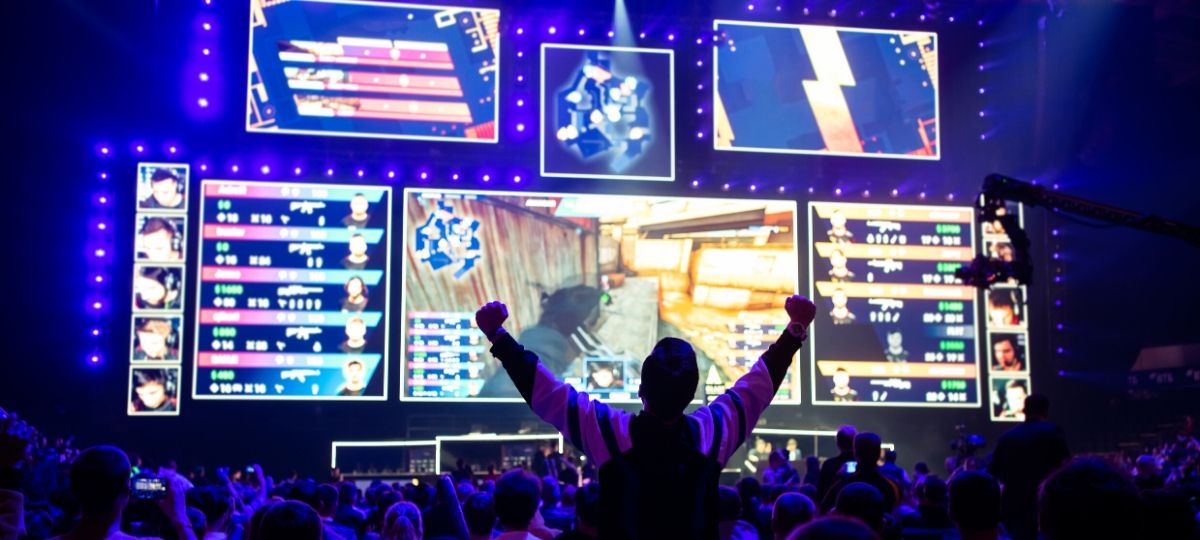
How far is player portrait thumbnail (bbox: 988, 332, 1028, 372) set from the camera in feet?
54.4

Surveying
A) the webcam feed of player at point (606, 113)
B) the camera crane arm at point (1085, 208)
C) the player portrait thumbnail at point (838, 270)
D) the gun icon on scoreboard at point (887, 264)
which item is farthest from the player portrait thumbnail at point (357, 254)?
the camera crane arm at point (1085, 208)

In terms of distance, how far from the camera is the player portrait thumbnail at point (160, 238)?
14.9 m

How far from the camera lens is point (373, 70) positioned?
15820mm

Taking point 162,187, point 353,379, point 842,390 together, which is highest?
point 162,187

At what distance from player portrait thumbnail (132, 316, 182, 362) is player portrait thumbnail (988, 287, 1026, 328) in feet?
39.1

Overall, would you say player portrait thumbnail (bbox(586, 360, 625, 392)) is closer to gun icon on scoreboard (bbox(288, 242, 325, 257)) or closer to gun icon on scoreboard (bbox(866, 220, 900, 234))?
gun icon on scoreboard (bbox(288, 242, 325, 257))

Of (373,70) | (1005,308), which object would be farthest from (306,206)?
(1005,308)

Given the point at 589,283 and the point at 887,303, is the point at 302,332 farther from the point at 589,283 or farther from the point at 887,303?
the point at 887,303

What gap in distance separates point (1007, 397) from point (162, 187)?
12.7 m

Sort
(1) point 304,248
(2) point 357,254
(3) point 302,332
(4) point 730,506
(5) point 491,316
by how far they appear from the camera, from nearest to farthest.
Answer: (5) point 491,316 < (4) point 730,506 < (3) point 302,332 < (1) point 304,248 < (2) point 357,254

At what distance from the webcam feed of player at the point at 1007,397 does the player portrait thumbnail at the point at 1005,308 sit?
841 mm

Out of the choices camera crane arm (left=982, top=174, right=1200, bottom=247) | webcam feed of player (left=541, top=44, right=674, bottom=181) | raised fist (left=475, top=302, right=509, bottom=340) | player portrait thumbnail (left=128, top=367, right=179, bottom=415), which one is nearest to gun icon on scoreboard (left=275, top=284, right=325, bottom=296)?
player portrait thumbnail (left=128, top=367, right=179, bottom=415)

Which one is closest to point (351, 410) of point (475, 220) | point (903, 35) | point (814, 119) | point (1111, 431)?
point (475, 220)

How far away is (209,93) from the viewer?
51.8 ft
